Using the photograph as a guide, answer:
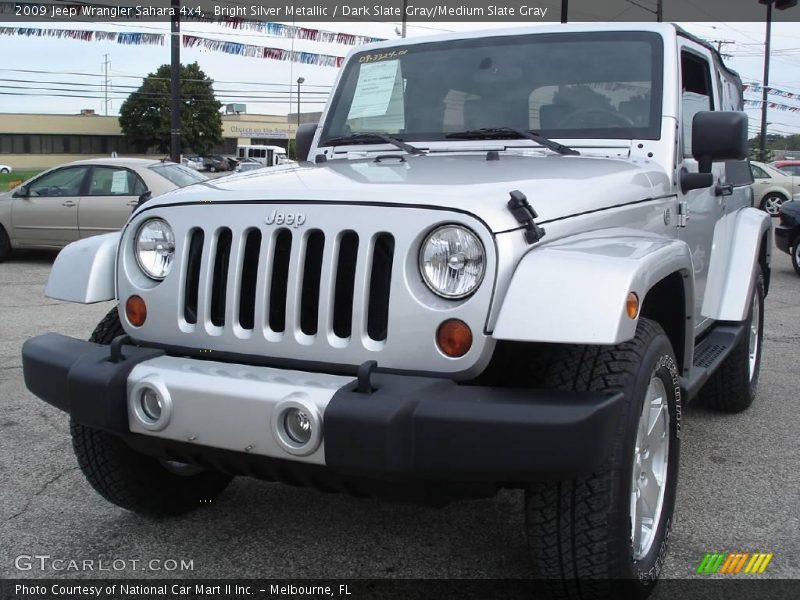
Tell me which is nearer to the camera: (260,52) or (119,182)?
(119,182)

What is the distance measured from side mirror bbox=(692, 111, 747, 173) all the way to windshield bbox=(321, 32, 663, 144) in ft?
0.54

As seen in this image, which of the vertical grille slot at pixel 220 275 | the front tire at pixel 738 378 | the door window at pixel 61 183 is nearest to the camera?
the vertical grille slot at pixel 220 275

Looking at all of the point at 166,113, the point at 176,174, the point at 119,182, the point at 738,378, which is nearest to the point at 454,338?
A: the point at 738,378

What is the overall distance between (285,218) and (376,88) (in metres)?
1.71

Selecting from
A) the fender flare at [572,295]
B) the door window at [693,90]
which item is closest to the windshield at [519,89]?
the door window at [693,90]

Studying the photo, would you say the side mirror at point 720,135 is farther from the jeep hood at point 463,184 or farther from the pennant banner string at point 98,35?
the pennant banner string at point 98,35

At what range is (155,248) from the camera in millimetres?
2770

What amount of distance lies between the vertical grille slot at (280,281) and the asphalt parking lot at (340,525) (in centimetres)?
95

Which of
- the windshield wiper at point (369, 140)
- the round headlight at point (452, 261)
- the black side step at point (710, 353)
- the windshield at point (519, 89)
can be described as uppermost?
the windshield at point (519, 89)

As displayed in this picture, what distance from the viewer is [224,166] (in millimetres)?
53625

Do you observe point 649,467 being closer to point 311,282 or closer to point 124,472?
point 311,282

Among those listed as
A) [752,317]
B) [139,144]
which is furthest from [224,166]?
[752,317]

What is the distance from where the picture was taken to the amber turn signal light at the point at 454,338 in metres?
A: 2.30

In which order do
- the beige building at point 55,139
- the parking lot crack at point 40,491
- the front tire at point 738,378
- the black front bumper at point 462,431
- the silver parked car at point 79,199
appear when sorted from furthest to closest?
the beige building at point 55,139
the silver parked car at point 79,199
the front tire at point 738,378
the parking lot crack at point 40,491
the black front bumper at point 462,431
